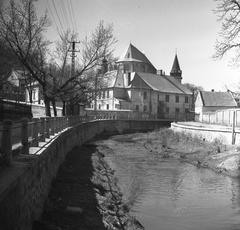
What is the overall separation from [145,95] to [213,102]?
16.4 meters

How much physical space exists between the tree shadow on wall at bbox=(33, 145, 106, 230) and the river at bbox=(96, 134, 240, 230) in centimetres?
178

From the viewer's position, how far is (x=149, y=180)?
56.2 feet

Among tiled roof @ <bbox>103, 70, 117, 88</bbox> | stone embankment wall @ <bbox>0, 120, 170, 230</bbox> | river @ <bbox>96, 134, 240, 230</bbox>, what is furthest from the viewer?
tiled roof @ <bbox>103, 70, 117, 88</bbox>

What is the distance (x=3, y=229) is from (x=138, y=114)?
5991 centimetres

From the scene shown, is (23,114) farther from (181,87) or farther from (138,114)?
(181,87)

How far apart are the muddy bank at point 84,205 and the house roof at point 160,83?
184 ft

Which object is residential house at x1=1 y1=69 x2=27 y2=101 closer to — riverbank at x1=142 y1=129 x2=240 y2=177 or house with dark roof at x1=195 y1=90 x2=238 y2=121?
riverbank at x1=142 y1=129 x2=240 y2=177

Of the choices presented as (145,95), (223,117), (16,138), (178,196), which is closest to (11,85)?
(223,117)

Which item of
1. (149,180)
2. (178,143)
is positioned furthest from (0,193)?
(178,143)

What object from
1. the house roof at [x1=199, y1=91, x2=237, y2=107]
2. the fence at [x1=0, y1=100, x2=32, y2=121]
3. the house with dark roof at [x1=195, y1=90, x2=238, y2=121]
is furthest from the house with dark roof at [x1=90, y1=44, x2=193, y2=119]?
the fence at [x1=0, y1=100, x2=32, y2=121]

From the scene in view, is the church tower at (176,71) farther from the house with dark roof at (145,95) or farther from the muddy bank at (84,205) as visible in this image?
the muddy bank at (84,205)

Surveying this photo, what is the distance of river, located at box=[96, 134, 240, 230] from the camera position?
10.9 metres

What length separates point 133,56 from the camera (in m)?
90.7

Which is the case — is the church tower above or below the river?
above
